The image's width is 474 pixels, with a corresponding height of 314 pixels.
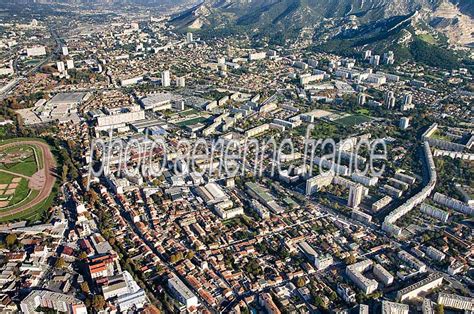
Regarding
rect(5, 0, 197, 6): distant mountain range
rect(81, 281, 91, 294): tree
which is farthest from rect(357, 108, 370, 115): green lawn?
rect(5, 0, 197, 6): distant mountain range

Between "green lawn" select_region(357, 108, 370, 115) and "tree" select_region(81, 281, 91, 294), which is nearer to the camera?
"tree" select_region(81, 281, 91, 294)

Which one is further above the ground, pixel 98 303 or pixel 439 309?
pixel 98 303

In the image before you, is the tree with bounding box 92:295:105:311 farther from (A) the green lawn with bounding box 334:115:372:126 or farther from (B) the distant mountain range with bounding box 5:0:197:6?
(B) the distant mountain range with bounding box 5:0:197:6

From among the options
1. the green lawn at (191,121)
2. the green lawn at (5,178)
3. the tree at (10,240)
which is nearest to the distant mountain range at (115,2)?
the green lawn at (191,121)

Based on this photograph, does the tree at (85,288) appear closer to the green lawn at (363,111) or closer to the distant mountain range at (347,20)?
the green lawn at (363,111)

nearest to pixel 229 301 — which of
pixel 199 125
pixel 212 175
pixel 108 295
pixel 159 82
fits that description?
pixel 108 295

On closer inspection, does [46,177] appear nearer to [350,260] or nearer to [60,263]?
[60,263]

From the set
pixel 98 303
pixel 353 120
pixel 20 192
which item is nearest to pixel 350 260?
pixel 98 303
